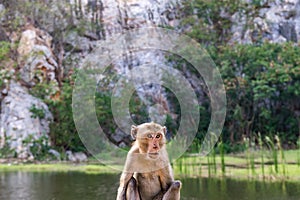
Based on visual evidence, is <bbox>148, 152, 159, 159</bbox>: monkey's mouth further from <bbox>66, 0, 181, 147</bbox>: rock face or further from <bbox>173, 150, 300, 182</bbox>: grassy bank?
<bbox>66, 0, 181, 147</bbox>: rock face

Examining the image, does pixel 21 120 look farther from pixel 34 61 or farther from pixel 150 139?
pixel 150 139

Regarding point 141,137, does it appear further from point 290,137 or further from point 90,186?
point 290,137

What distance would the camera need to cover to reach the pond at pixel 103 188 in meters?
10.7

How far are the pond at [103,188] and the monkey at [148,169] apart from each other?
5769mm

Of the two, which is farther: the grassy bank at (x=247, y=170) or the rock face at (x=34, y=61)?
the rock face at (x=34, y=61)

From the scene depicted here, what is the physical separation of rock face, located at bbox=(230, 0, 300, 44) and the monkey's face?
71.0 feet

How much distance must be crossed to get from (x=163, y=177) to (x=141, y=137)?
1.85 feet

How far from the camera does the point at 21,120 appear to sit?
70.6ft

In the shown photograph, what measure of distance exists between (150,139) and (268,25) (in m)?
23.2

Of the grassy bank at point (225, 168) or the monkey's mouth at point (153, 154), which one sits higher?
the monkey's mouth at point (153, 154)

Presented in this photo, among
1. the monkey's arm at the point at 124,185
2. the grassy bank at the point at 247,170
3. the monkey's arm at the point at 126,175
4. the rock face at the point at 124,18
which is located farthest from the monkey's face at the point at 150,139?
the rock face at the point at 124,18

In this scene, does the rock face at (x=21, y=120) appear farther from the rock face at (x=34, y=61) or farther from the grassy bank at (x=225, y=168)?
the grassy bank at (x=225, y=168)

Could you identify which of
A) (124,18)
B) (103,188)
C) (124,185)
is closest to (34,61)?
(124,18)

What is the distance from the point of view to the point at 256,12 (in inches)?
1048
